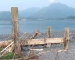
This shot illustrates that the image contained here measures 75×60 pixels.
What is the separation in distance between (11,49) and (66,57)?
12.9 feet

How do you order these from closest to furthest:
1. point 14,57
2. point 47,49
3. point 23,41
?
1. point 14,57
2. point 23,41
3. point 47,49

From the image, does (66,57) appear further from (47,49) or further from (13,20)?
(13,20)

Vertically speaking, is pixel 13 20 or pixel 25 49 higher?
pixel 13 20

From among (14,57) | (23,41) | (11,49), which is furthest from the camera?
(23,41)

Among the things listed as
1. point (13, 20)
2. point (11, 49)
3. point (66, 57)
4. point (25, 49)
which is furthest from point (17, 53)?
point (25, 49)

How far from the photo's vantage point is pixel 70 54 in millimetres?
18188

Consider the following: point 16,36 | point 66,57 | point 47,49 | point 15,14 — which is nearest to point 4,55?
point 16,36

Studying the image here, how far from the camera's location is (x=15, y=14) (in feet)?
49.3

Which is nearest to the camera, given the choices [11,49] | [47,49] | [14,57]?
[14,57]

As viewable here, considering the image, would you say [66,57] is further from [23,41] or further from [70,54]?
[23,41]

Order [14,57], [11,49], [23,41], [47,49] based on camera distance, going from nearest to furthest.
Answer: [14,57]
[11,49]
[23,41]
[47,49]

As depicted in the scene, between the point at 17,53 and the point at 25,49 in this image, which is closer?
the point at 17,53

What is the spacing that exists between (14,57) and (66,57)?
169 inches

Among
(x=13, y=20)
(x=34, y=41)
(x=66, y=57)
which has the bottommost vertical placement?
(x=66, y=57)
